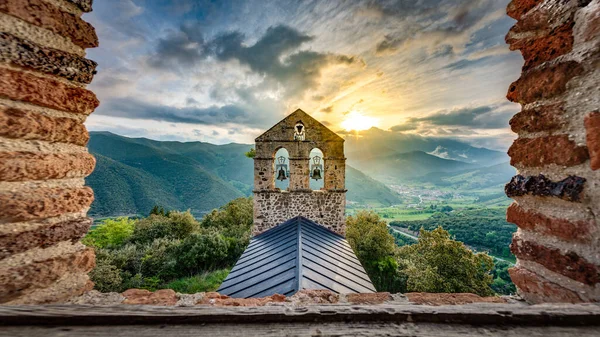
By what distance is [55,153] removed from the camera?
133cm

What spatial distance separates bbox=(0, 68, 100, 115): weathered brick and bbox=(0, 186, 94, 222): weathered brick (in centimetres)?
46

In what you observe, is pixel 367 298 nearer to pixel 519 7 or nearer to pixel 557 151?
pixel 557 151

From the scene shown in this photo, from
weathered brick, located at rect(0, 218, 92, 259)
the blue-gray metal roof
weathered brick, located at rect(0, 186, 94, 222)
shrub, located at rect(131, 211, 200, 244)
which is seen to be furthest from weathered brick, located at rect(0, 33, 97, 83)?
shrub, located at rect(131, 211, 200, 244)

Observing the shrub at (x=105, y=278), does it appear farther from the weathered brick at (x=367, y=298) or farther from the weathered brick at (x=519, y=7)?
the weathered brick at (x=519, y=7)

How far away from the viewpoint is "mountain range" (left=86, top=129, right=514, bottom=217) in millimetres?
44656

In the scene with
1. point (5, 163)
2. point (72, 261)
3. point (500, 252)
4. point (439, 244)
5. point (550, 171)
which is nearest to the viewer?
point (5, 163)

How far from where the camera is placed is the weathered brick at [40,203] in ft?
3.68

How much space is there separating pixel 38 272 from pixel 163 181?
210ft

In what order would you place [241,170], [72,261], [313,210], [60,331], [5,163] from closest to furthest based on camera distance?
[60,331], [5,163], [72,261], [313,210], [241,170]

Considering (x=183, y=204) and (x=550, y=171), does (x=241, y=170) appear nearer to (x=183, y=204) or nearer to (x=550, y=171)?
(x=183, y=204)

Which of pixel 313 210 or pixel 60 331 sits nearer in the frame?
pixel 60 331

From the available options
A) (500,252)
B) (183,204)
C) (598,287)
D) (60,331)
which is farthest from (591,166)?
(183,204)

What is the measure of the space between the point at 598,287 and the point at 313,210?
25.1 feet

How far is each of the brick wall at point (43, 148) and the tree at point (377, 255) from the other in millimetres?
15149
